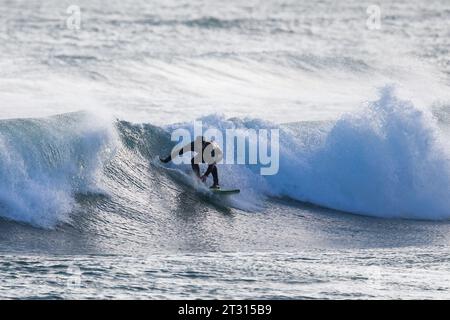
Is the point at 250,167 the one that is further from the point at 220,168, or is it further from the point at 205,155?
the point at 205,155

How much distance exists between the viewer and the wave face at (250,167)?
17.0 meters

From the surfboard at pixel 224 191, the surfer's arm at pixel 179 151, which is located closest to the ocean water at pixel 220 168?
the surfboard at pixel 224 191

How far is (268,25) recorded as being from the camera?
3922 centimetres

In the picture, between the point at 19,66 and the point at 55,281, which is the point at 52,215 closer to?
the point at 55,281

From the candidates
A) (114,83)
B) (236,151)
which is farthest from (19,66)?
(236,151)

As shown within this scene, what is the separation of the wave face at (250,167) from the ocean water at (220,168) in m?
0.03

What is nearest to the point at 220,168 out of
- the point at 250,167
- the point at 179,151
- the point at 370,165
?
Result: the point at 250,167

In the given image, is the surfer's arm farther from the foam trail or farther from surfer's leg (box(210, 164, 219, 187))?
the foam trail

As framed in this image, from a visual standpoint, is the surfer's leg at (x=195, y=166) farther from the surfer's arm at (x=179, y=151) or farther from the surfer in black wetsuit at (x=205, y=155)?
the surfer's arm at (x=179, y=151)

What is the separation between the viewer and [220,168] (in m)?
20.0

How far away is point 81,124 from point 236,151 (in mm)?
3228

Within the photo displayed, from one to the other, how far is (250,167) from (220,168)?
0.84m

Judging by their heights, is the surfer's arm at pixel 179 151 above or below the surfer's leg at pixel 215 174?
above

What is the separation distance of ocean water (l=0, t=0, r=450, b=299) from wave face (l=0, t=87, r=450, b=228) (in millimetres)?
32
